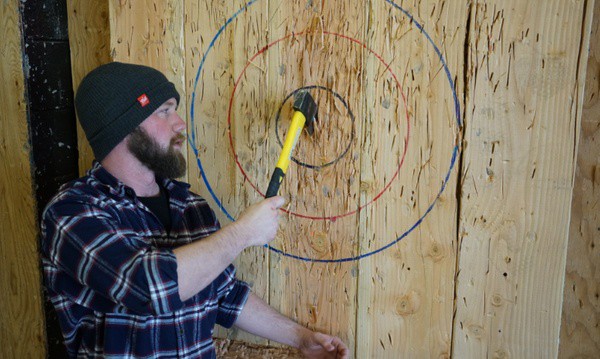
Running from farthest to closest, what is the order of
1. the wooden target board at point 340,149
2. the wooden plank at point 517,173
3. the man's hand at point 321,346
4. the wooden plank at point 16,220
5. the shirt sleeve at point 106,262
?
the wooden plank at point 16,220
the man's hand at point 321,346
the wooden target board at point 340,149
the wooden plank at point 517,173
the shirt sleeve at point 106,262

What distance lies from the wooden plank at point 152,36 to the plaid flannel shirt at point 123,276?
0.36 meters

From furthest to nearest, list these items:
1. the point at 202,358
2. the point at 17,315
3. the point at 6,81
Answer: the point at 17,315
the point at 6,81
the point at 202,358

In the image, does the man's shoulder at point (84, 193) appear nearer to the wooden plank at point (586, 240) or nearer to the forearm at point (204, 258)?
the forearm at point (204, 258)

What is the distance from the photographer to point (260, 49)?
4.78ft

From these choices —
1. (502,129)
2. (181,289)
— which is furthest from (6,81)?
(502,129)

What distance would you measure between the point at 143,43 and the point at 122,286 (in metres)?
0.81

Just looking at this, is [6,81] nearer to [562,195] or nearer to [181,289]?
[181,289]

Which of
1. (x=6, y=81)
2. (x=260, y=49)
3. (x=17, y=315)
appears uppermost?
(x=260, y=49)

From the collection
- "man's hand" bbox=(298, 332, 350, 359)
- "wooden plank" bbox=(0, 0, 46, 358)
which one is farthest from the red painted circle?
"wooden plank" bbox=(0, 0, 46, 358)

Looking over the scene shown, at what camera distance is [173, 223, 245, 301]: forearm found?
45.8 inches

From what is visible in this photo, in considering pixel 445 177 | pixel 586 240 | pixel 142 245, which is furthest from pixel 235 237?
pixel 586 240

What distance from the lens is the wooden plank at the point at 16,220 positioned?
5.90ft

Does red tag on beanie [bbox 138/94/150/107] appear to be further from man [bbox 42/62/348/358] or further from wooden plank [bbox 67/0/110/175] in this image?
wooden plank [bbox 67/0/110/175]

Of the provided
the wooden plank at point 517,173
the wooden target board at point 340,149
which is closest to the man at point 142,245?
the wooden target board at point 340,149
